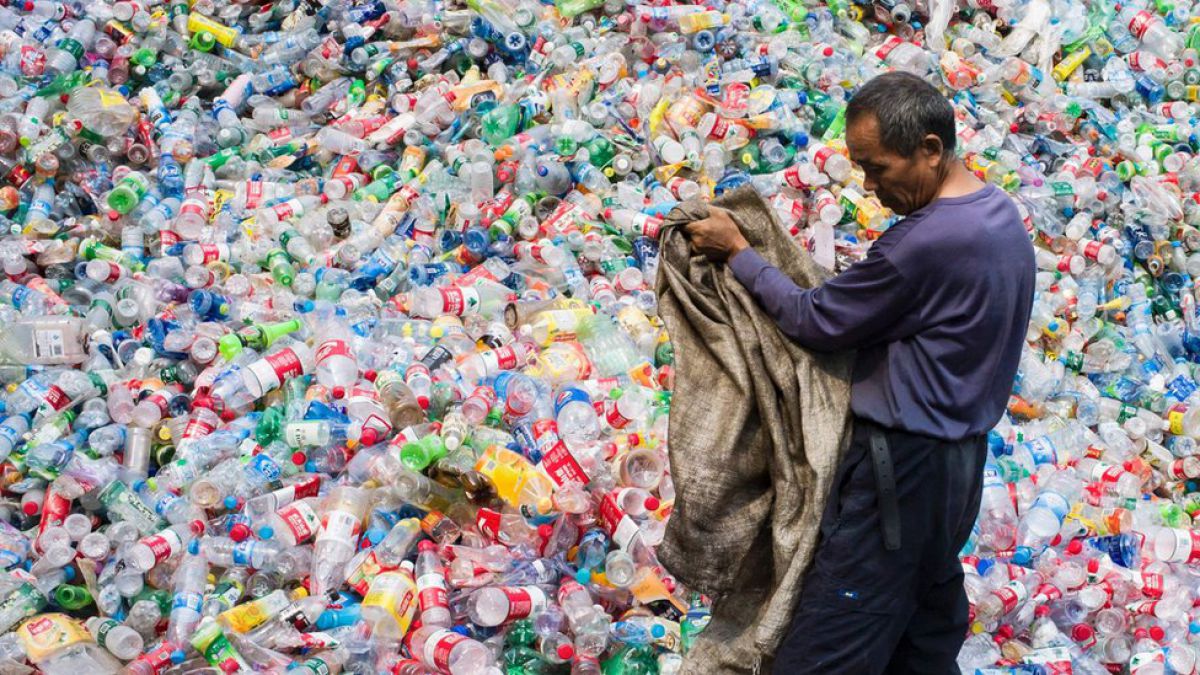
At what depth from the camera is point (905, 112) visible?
2631 millimetres

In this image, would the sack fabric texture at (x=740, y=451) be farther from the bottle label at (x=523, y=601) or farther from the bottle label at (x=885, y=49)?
the bottle label at (x=885, y=49)

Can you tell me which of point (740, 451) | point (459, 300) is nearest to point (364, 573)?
point (459, 300)

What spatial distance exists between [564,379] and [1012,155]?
3.04 m

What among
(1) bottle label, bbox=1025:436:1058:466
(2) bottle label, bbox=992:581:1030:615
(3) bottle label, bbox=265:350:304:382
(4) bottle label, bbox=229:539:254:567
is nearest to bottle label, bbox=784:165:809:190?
(1) bottle label, bbox=1025:436:1058:466

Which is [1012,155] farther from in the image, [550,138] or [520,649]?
[520,649]

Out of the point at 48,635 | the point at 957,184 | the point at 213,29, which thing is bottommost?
the point at 48,635

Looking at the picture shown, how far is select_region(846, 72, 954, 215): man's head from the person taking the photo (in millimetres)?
2641

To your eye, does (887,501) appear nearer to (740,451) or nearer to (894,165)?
(740,451)

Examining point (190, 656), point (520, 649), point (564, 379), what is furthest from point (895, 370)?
point (190, 656)

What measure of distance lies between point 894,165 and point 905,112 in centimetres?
12

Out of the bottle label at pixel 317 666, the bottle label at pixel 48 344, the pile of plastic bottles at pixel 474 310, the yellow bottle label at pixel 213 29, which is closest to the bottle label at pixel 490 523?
the pile of plastic bottles at pixel 474 310

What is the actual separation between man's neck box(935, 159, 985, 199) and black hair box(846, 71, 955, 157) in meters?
0.06

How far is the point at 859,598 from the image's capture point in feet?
8.87

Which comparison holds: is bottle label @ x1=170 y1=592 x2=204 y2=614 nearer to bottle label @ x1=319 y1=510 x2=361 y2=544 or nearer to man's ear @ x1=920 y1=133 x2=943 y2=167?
bottle label @ x1=319 y1=510 x2=361 y2=544
